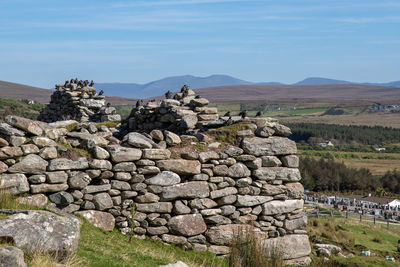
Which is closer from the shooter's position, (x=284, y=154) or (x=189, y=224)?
(x=189, y=224)

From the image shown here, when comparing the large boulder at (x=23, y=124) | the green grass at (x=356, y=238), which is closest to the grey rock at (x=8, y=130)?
the large boulder at (x=23, y=124)

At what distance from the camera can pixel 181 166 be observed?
401 inches

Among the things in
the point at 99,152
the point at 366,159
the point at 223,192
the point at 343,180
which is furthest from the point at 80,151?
the point at 366,159

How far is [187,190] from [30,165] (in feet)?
10.5

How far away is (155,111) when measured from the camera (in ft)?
44.1

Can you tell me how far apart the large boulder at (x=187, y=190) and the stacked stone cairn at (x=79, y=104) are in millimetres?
Result: 8079

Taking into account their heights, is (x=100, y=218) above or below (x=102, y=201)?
below

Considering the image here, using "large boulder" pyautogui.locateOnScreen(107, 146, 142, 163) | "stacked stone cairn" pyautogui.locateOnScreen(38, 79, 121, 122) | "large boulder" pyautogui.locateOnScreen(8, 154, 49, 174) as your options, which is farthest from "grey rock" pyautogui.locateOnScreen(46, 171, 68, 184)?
"stacked stone cairn" pyautogui.locateOnScreen(38, 79, 121, 122)

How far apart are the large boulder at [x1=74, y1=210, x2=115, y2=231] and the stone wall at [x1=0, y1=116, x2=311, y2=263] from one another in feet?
0.07

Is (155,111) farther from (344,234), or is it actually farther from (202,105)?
(344,234)

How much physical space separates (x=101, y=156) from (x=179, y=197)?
185 cm

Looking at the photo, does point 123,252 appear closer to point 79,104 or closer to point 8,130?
point 8,130

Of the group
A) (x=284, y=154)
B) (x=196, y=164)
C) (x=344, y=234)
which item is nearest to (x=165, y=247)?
(x=196, y=164)

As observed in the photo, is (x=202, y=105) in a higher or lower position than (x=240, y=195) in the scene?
higher
